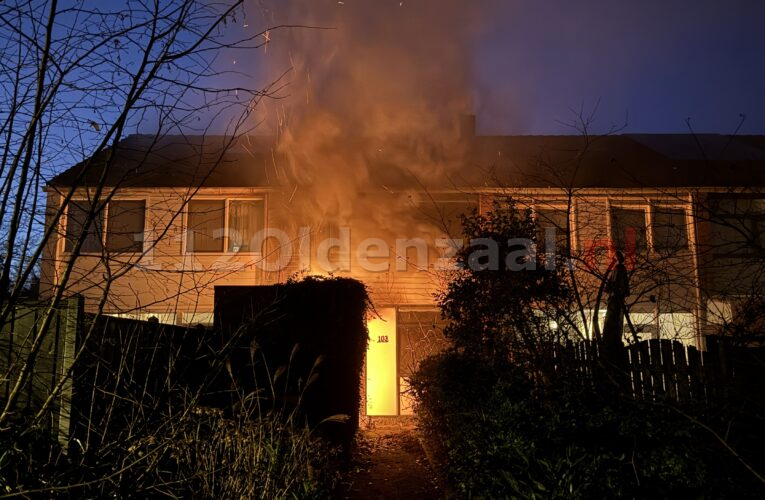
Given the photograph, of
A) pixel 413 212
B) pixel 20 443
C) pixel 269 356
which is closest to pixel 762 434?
pixel 20 443

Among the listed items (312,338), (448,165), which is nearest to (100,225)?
(312,338)

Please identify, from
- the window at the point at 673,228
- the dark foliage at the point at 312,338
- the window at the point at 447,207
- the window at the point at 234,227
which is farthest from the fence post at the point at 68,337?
the window at the point at 234,227

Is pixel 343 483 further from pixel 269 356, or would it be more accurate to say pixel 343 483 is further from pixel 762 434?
pixel 762 434

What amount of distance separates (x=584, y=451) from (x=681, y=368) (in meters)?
2.61

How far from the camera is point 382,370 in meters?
12.9

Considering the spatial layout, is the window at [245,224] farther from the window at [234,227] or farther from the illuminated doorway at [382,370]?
the illuminated doorway at [382,370]

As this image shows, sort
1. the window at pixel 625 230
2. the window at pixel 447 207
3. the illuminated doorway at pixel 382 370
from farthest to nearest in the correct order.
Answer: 1. the window at pixel 447 207
2. the illuminated doorway at pixel 382 370
3. the window at pixel 625 230

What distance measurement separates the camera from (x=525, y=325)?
6906 mm

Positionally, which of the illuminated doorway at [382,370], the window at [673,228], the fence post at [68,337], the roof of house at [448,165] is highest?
the roof of house at [448,165]

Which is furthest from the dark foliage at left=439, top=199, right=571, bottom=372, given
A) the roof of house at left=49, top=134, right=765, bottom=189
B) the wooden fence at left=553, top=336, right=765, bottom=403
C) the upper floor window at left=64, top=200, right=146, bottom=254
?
the upper floor window at left=64, top=200, right=146, bottom=254

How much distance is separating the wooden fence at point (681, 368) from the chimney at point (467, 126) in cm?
899

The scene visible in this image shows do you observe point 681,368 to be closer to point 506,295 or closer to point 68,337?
point 506,295

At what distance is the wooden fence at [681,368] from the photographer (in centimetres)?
457

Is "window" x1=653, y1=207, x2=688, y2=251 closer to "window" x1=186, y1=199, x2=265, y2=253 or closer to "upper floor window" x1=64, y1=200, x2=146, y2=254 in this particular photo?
"upper floor window" x1=64, y1=200, x2=146, y2=254
